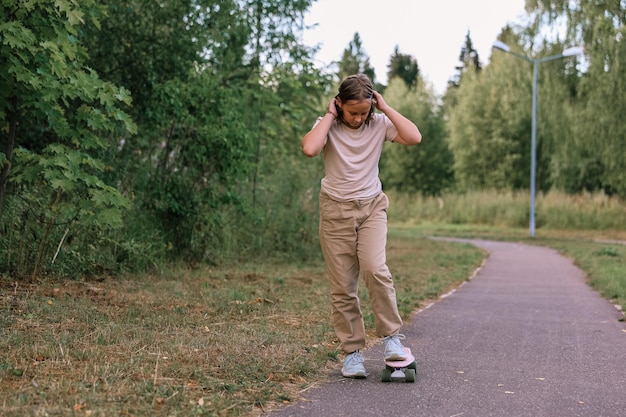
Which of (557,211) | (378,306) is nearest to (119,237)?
(378,306)

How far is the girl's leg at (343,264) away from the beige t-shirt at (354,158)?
102 mm

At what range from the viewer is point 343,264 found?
530 cm

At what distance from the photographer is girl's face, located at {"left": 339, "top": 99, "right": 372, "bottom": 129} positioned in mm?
5000

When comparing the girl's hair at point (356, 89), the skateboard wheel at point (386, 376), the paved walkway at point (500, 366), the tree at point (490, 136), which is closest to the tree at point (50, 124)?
the girl's hair at point (356, 89)

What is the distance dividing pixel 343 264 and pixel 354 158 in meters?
0.74

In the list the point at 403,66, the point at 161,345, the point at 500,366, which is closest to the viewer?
the point at 161,345

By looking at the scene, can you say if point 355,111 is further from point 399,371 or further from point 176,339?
point 176,339

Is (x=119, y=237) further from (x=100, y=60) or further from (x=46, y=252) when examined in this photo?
(x=100, y=60)

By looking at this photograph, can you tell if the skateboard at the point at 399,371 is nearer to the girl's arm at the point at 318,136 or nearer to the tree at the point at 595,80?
the girl's arm at the point at 318,136

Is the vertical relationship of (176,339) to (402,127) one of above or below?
below

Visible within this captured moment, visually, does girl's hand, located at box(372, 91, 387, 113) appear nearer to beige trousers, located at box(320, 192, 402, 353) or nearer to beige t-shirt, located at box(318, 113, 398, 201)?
beige t-shirt, located at box(318, 113, 398, 201)

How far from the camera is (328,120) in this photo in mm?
5094

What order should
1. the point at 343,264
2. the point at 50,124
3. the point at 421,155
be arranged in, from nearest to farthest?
1. the point at 343,264
2. the point at 50,124
3. the point at 421,155

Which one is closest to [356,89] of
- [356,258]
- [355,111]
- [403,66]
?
[355,111]
